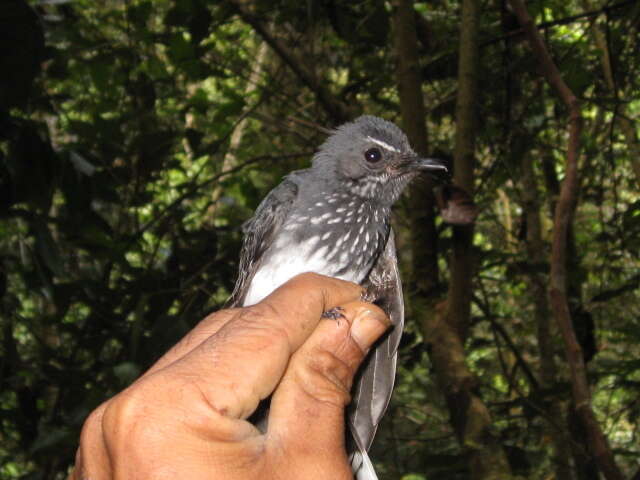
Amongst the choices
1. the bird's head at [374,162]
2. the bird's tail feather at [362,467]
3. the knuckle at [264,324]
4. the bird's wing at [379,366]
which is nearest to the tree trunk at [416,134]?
the bird's head at [374,162]

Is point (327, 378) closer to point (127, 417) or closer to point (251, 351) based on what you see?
point (251, 351)

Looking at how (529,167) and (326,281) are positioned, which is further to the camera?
(529,167)

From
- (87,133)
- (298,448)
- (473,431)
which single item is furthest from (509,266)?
(298,448)

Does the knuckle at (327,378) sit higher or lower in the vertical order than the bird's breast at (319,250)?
lower

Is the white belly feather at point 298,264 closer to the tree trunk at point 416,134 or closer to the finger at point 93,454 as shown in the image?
the finger at point 93,454

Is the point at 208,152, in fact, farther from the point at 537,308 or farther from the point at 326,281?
the point at 537,308

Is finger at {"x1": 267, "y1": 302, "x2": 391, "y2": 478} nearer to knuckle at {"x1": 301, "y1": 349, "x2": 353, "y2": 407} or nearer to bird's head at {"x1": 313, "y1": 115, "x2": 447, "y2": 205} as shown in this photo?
knuckle at {"x1": 301, "y1": 349, "x2": 353, "y2": 407}
